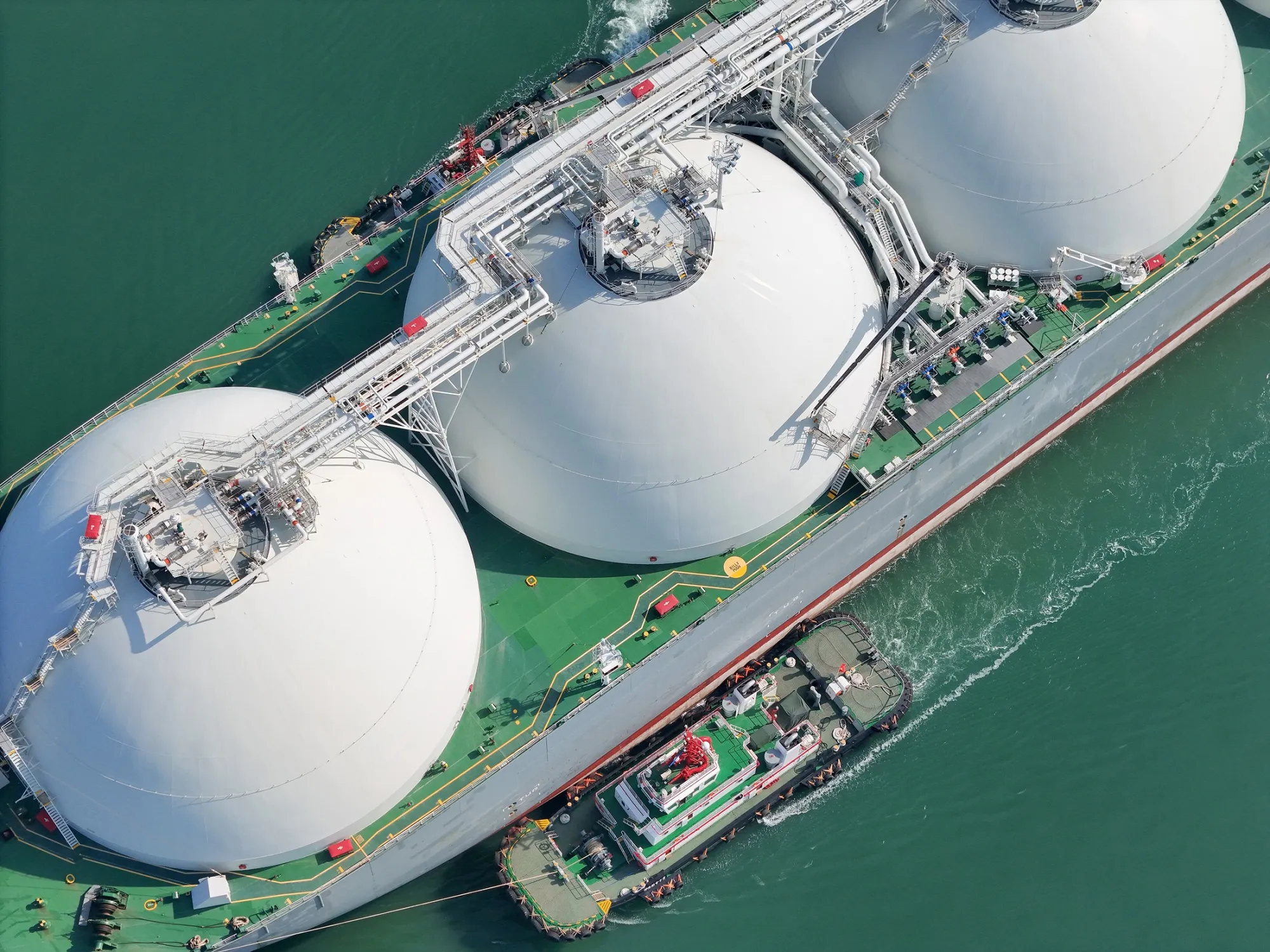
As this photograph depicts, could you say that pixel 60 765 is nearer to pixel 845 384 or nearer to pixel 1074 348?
pixel 845 384

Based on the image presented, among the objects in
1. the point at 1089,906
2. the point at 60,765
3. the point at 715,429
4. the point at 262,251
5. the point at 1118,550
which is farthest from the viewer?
the point at 262,251

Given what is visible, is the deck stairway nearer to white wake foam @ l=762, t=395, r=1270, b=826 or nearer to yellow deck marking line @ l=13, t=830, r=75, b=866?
yellow deck marking line @ l=13, t=830, r=75, b=866

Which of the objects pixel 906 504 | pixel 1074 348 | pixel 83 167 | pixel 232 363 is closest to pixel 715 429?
pixel 906 504

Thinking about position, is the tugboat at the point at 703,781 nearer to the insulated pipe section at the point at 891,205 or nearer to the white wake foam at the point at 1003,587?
the white wake foam at the point at 1003,587

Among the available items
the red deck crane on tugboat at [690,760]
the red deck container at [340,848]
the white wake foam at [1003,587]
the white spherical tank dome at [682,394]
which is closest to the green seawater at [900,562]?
the white wake foam at [1003,587]

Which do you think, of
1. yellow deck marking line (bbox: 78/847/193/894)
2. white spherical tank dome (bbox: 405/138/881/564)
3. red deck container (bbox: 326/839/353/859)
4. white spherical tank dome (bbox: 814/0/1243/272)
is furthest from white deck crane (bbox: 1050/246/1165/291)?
yellow deck marking line (bbox: 78/847/193/894)

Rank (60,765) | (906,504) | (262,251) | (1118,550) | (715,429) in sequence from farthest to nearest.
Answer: (262,251), (1118,550), (906,504), (715,429), (60,765)

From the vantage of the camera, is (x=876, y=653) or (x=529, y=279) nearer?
(x=529, y=279)

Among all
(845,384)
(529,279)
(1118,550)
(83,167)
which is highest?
(83,167)
